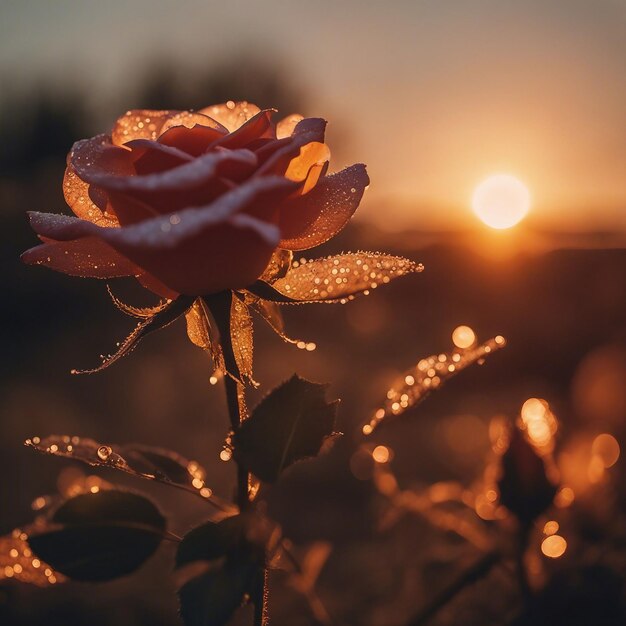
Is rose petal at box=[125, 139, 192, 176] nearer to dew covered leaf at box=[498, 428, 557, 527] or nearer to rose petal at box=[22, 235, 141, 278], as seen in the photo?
rose petal at box=[22, 235, 141, 278]

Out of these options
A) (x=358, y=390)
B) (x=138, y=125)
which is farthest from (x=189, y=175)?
(x=358, y=390)

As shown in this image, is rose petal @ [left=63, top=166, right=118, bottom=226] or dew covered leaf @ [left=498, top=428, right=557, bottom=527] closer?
rose petal @ [left=63, top=166, right=118, bottom=226]

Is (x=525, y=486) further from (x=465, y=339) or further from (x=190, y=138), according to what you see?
(x=190, y=138)

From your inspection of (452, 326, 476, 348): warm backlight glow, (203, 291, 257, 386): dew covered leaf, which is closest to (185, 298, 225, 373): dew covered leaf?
(203, 291, 257, 386): dew covered leaf

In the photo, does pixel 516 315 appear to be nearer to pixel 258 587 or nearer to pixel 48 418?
pixel 48 418

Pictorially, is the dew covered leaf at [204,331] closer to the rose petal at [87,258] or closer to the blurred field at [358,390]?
the rose petal at [87,258]
